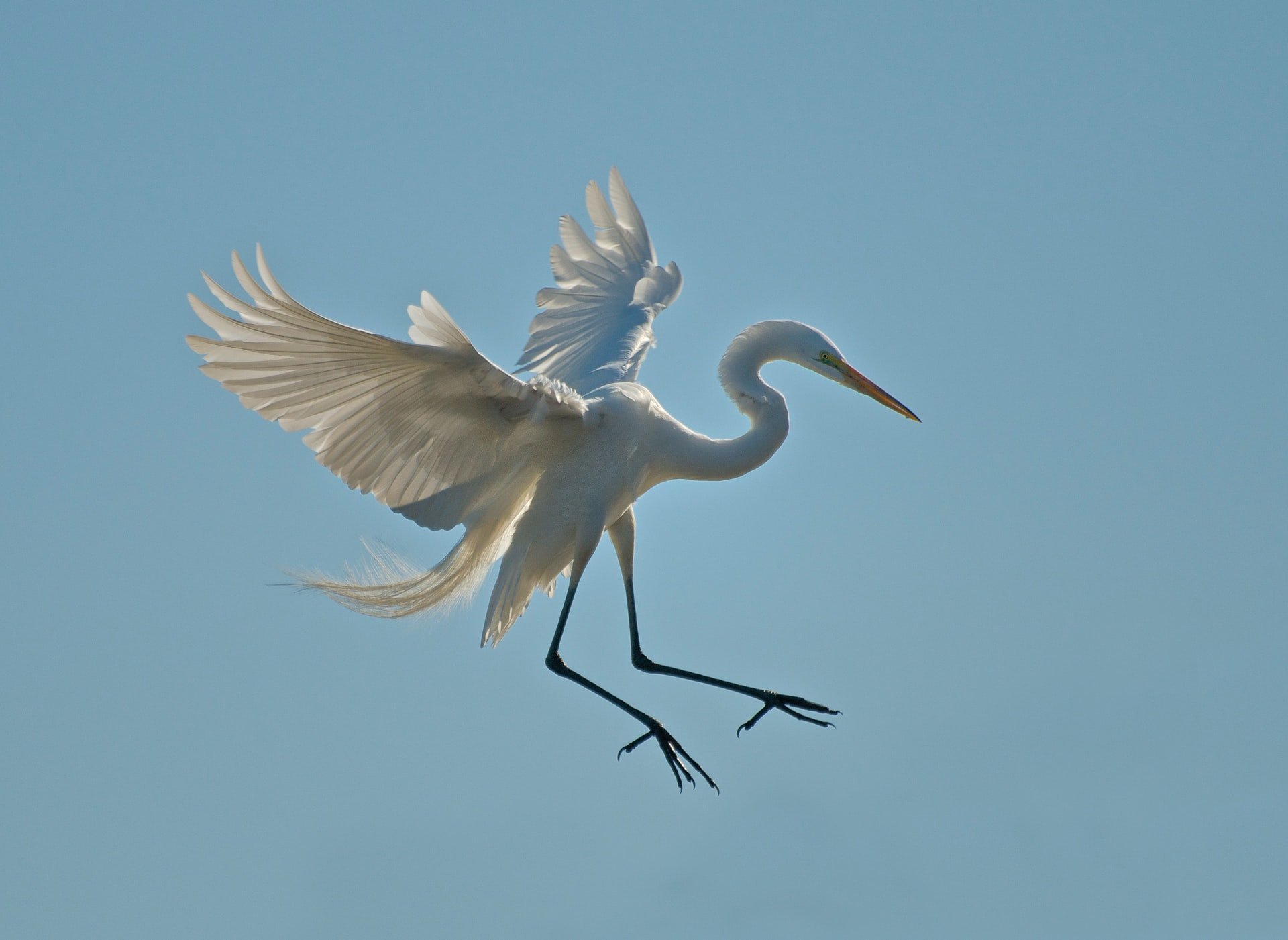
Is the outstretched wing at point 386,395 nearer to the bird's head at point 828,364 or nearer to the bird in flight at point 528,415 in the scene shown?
the bird in flight at point 528,415

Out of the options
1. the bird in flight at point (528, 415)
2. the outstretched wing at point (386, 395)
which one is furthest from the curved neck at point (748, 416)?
the outstretched wing at point (386, 395)

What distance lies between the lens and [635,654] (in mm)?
10039

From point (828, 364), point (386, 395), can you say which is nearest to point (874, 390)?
point (828, 364)

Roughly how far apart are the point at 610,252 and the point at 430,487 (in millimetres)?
2519

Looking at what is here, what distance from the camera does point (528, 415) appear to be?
8430 mm

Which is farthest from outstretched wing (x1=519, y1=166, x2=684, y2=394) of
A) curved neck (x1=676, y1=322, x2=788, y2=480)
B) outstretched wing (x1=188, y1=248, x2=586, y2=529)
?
outstretched wing (x1=188, y1=248, x2=586, y2=529)

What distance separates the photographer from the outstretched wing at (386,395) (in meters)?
7.64

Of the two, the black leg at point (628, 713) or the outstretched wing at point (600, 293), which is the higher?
the outstretched wing at point (600, 293)

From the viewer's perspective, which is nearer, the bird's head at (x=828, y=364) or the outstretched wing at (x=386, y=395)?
the outstretched wing at (x=386, y=395)

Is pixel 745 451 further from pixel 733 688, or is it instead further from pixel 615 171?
pixel 615 171

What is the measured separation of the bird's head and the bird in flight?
0.04 feet

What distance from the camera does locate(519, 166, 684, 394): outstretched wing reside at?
10.3 metres

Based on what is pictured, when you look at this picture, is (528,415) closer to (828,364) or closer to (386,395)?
(386,395)

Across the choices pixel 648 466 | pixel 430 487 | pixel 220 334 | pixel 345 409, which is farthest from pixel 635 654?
pixel 220 334
